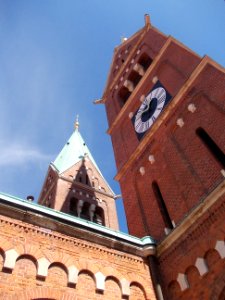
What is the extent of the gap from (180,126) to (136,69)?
837 centimetres

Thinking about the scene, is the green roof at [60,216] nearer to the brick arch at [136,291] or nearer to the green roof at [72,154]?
the brick arch at [136,291]

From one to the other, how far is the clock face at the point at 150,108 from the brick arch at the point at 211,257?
736cm

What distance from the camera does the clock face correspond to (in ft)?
49.6

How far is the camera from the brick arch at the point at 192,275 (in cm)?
868

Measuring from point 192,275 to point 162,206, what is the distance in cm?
373

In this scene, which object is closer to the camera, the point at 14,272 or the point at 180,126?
the point at 14,272

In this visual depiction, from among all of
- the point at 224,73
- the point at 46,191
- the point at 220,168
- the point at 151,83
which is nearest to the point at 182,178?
the point at 220,168

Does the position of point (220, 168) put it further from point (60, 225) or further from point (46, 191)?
point (46, 191)

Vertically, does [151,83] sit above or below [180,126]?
above

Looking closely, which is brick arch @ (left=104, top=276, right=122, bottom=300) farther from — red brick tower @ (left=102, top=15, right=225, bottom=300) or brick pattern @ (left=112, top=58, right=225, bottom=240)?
brick pattern @ (left=112, top=58, right=225, bottom=240)

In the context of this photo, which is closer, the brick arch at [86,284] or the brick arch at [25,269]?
the brick arch at [25,269]

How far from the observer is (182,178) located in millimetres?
11680

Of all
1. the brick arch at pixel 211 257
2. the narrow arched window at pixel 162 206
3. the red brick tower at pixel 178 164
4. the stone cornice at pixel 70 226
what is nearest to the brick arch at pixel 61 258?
the stone cornice at pixel 70 226

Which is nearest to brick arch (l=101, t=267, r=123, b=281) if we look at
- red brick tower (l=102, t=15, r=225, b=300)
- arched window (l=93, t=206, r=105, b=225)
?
red brick tower (l=102, t=15, r=225, b=300)
